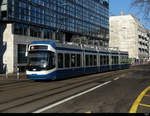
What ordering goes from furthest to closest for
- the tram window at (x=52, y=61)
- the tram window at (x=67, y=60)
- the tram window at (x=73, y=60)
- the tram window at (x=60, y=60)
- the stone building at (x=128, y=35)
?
the stone building at (x=128, y=35)
the tram window at (x=73, y=60)
the tram window at (x=67, y=60)
the tram window at (x=60, y=60)
the tram window at (x=52, y=61)

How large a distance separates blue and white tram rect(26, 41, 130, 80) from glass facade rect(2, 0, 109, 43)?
1213cm

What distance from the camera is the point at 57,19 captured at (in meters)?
42.0

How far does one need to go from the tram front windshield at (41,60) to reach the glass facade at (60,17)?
1667 centimetres

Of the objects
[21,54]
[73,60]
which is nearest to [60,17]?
[21,54]

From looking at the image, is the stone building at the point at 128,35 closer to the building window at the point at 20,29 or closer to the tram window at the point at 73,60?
the building window at the point at 20,29

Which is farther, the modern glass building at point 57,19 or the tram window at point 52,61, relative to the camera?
the modern glass building at point 57,19

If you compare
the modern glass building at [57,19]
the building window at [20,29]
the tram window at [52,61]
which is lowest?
the tram window at [52,61]

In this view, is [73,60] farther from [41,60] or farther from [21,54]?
[21,54]

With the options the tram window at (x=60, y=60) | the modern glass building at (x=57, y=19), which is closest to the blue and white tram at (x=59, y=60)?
the tram window at (x=60, y=60)

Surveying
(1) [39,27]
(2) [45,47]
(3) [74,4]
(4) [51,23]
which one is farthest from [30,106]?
(3) [74,4]

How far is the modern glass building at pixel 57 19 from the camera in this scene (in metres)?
31.8

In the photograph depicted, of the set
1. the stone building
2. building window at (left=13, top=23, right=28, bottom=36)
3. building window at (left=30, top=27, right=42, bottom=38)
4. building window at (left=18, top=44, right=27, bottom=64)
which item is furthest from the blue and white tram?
the stone building

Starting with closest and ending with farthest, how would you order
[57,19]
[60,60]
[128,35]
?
[60,60] → [57,19] → [128,35]

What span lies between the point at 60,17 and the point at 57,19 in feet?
4.35
